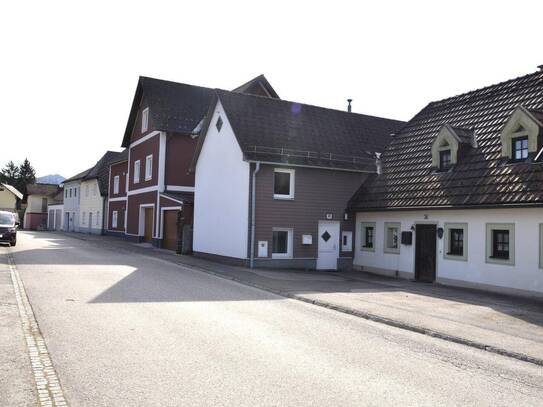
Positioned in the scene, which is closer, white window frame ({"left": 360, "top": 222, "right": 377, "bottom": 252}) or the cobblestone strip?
the cobblestone strip

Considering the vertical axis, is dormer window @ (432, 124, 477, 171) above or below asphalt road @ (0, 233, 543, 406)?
above

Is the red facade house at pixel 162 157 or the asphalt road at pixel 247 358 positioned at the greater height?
the red facade house at pixel 162 157

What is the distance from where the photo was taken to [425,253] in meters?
20.2

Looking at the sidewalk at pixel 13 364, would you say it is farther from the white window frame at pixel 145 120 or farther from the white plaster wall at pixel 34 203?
the white plaster wall at pixel 34 203

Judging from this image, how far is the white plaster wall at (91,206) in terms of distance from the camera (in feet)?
157

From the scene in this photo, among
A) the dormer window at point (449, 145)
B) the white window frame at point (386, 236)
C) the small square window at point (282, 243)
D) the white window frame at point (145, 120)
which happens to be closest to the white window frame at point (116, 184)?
the white window frame at point (145, 120)

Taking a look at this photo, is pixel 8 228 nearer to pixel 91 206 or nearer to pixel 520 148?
pixel 91 206

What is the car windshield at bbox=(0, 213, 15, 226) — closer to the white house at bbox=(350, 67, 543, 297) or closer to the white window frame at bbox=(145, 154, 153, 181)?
the white window frame at bbox=(145, 154, 153, 181)

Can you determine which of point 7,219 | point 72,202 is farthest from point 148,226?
point 72,202

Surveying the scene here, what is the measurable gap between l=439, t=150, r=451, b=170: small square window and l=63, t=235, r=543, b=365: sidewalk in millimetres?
4521

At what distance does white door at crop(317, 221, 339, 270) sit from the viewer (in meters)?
23.5

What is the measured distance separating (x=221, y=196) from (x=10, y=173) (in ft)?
320

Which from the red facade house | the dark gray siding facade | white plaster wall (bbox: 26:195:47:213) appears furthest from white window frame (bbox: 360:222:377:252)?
white plaster wall (bbox: 26:195:47:213)

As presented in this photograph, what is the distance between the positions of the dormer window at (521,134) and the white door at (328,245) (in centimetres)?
825
